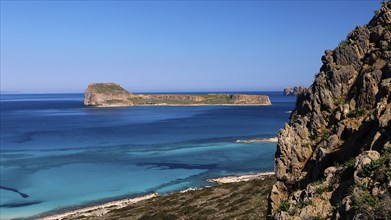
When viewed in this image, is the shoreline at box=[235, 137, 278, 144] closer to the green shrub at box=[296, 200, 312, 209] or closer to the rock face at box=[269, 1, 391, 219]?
the rock face at box=[269, 1, 391, 219]

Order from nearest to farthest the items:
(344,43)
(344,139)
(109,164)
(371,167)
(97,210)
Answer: (371,167) → (344,139) → (344,43) → (97,210) → (109,164)

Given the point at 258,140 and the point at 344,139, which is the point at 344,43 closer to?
the point at 344,139

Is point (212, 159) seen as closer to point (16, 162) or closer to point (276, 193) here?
point (16, 162)

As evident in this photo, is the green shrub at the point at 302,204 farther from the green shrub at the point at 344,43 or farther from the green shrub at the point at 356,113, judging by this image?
the green shrub at the point at 344,43

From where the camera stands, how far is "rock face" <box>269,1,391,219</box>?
13648 mm

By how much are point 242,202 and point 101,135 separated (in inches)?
4486

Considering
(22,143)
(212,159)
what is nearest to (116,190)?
(212,159)

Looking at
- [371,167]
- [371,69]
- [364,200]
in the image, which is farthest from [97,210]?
[364,200]

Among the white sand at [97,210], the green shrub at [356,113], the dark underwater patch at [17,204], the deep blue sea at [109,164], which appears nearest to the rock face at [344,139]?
the green shrub at [356,113]

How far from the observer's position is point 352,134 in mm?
18125

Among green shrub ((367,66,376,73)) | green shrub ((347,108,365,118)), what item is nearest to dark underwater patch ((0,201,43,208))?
green shrub ((347,108,365,118))

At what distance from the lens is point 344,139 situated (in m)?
18.6

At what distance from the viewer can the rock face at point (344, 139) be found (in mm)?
13648

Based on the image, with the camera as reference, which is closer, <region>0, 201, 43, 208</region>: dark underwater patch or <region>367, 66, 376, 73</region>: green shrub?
<region>367, 66, 376, 73</region>: green shrub
